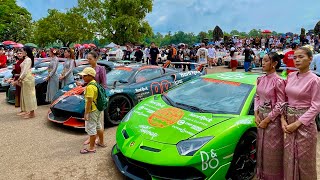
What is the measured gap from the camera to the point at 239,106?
407cm

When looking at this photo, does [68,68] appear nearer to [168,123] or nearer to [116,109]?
[116,109]

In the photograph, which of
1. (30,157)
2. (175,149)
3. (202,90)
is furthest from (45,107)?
(175,149)

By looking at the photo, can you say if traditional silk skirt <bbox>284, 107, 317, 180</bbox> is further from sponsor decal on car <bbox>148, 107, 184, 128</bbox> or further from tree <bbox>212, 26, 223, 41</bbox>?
tree <bbox>212, 26, 223, 41</bbox>

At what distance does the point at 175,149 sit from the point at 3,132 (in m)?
4.15

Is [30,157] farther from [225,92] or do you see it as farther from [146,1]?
[146,1]

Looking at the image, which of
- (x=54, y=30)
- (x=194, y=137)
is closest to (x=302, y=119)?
(x=194, y=137)

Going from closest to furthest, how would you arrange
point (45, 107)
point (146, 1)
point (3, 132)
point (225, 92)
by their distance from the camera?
point (225, 92)
point (3, 132)
point (45, 107)
point (146, 1)

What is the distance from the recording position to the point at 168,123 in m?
3.95

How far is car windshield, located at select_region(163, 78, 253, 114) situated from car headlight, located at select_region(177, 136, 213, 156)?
648mm

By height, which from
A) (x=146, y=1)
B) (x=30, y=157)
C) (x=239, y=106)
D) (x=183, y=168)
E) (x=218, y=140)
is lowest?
(x=30, y=157)

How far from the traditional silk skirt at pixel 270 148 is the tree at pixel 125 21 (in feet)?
122

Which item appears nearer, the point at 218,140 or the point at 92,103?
the point at 218,140

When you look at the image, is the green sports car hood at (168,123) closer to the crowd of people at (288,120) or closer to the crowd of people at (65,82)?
the crowd of people at (288,120)

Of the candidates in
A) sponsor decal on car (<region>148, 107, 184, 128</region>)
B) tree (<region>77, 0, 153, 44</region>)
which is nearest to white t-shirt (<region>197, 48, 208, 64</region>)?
sponsor decal on car (<region>148, 107, 184, 128</region>)
